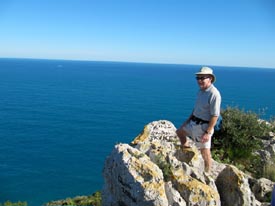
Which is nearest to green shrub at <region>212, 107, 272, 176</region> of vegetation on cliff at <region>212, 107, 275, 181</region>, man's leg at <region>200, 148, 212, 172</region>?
vegetation on cliff at <region>212, 107, 275, 181</region>

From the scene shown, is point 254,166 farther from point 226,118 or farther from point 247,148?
point 226,118

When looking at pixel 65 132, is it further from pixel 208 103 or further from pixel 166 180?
pixel 166 180

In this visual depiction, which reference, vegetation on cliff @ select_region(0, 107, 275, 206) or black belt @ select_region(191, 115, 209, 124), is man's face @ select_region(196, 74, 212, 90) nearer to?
black belt @ select_region(191, 115, 209, 124)

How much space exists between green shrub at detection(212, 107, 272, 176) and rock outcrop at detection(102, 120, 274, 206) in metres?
2.94

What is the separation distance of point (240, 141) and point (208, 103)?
14.2ft

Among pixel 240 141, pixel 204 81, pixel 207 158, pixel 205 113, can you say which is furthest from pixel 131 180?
pixel 240 141

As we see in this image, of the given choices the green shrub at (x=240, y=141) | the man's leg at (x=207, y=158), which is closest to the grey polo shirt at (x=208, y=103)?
the man's leg at (x=207, y=158)

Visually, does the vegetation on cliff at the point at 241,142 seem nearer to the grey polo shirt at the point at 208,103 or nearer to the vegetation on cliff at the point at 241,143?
the vegetation on cliff at the point at 241,143

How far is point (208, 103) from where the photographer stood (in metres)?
7.18

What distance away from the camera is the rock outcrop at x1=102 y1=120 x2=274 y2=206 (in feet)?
19.7

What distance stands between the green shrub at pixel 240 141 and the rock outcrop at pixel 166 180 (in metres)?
2.94

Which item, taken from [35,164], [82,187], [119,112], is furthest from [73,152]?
[119,112]

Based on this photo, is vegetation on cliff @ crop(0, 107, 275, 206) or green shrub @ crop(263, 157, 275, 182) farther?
vegetation on cliff @ crop(0, 107, 275, 206)

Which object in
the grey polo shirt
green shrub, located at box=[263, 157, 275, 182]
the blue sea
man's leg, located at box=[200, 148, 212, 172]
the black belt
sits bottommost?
the blue sea
